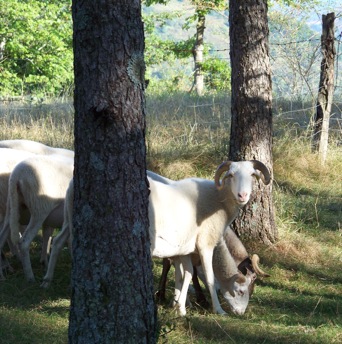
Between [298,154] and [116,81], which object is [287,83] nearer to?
[298,154]

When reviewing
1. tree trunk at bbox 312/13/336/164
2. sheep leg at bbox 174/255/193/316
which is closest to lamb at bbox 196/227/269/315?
sheep leg at bbox 174/255/193/316

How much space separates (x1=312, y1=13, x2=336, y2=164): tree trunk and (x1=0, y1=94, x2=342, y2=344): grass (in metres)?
0.29

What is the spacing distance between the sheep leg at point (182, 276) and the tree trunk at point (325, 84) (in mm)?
5905

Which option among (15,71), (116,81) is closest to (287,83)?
(116,81)

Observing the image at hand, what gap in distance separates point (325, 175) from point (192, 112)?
4053mm

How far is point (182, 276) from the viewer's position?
7.32m

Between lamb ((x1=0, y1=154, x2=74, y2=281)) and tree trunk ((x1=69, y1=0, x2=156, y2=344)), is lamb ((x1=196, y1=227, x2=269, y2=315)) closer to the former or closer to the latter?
lamb ((x1=0, y1=154, x2=74, y2=281))

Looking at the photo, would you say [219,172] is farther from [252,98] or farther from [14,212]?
[14,212]

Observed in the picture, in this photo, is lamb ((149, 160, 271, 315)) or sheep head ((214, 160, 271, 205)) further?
sheep head ((214, 160, 271, 205))

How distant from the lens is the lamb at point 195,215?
691cm

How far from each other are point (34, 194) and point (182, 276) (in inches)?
72.8

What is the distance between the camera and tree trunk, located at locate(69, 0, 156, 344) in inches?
168

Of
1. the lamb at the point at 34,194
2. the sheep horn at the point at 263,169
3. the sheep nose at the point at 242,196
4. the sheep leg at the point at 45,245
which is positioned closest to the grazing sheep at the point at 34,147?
the sheep leg at the point at 45,245

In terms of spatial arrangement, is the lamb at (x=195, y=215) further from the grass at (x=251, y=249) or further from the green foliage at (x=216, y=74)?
the green foliage at (x=216, y=74)
